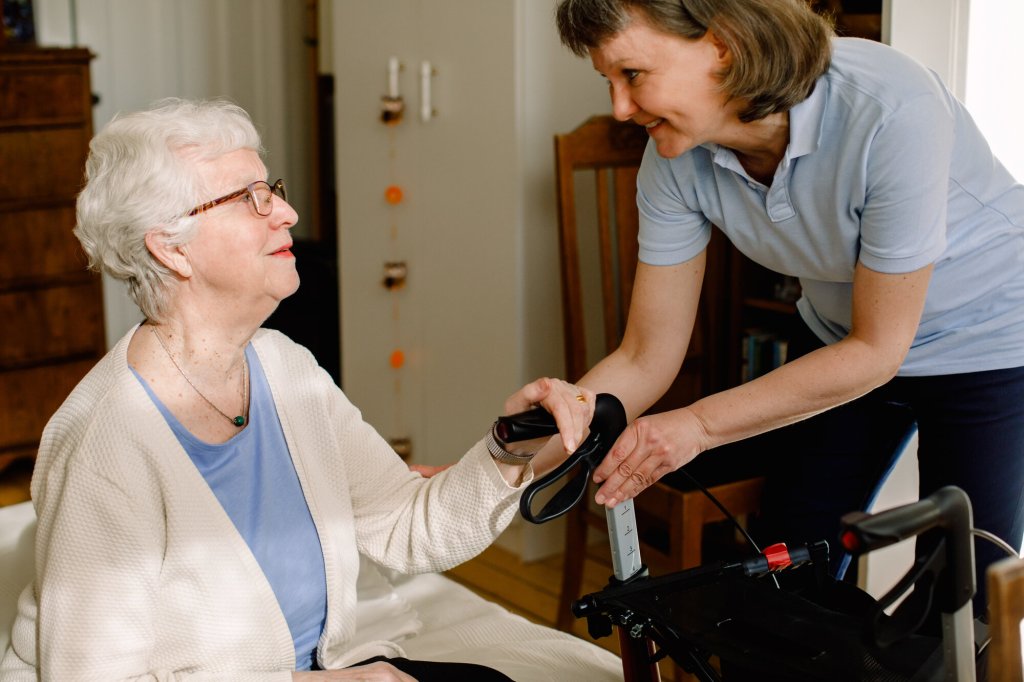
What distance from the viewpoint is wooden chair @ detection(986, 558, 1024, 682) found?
889 millimetres

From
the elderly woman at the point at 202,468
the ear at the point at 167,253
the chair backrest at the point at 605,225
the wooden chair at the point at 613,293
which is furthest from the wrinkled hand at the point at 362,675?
the chair backrest at the point at 605,225

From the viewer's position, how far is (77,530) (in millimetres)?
1287

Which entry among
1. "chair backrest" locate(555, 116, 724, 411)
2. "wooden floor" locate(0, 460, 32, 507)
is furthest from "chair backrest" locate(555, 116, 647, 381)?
"wooden floor" locate(0, 460, 32, 507)

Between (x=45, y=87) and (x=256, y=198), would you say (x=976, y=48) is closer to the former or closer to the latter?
(x=256, y=198)

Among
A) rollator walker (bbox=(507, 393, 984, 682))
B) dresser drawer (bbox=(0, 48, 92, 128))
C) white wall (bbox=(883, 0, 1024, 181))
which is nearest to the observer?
rollator walker (bbox=(507, 393, 984, 682))

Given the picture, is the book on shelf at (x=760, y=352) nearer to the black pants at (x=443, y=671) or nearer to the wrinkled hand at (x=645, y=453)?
the wrinkled hand at (x=645, y=453)

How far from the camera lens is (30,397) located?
3703 mm

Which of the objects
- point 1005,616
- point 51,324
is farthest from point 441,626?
point 51,324

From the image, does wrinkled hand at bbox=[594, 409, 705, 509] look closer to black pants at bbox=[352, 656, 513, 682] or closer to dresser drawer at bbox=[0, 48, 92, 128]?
black pants at bbox=[352, 656, 513, 682]

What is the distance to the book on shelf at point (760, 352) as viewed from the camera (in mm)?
2918

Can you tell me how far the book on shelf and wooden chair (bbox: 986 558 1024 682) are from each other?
1.99 meters

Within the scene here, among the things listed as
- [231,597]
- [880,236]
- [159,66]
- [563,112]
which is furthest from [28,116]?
[880,236]

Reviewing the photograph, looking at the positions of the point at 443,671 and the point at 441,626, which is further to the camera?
the point at 441,626

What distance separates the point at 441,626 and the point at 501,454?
431 millimetres
